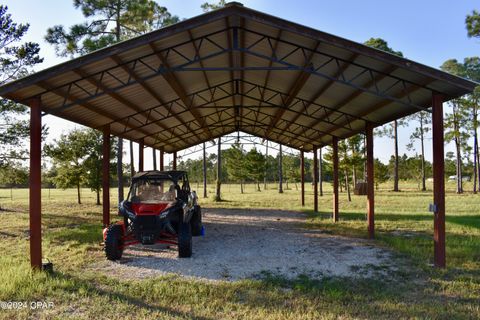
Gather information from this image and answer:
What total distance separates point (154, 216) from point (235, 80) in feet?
22.2

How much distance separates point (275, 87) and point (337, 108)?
235 centimetres

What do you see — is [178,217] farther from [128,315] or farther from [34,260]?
[128,315]

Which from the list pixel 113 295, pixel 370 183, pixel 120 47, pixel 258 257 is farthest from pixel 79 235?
pixel 370 183

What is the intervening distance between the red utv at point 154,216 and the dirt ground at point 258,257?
41cm

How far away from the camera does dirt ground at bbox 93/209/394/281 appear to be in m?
8.02

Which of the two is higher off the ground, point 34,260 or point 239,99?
point 239,99

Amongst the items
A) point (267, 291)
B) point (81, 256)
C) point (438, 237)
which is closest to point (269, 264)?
point (267, 291)

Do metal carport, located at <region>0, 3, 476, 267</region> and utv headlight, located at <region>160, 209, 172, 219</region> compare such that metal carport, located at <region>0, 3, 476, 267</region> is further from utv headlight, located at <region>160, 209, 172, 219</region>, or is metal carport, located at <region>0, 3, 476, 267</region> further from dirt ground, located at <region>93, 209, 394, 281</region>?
utv headlight, located at <region>160, 209, 172, 219</region>

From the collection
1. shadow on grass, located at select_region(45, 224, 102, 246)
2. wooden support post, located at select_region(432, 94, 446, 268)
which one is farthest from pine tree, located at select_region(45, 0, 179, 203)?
wooden support post, located at select_region(432, 94, 446, 268)

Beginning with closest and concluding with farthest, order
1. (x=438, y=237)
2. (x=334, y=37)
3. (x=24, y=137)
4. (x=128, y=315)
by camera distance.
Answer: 1. (x=128, y=315)
2. (x=334, y=37)
3. (x=438, y=237)
4. (x=24, y=137)

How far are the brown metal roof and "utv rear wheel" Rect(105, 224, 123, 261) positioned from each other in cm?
313

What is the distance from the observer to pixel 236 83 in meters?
14.6

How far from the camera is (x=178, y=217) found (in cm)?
980

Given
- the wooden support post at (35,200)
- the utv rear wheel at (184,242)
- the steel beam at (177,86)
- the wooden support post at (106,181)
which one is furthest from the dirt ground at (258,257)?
the steel beam at (177,86)
